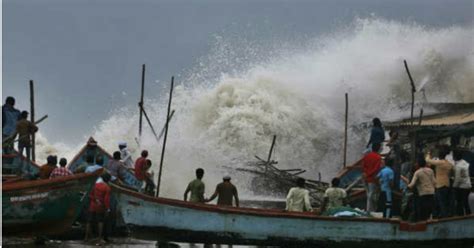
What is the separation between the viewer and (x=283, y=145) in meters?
36.2

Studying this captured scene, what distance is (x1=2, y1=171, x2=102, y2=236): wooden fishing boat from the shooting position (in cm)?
1528

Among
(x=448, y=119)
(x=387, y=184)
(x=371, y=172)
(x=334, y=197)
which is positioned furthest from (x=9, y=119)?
(x=448, y=119)

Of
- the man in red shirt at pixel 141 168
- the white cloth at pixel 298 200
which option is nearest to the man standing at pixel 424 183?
the white cloth at pixel 298 200

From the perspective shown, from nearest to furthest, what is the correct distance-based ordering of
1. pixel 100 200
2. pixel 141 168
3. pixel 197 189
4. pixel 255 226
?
pixel 255 226
pixel 100 200
pixel 197 189
pixel 141 168

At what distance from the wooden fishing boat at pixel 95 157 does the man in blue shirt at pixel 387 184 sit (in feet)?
16.1

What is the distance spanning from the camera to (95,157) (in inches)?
733

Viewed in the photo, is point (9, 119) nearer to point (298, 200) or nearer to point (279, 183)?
point (298, 200)

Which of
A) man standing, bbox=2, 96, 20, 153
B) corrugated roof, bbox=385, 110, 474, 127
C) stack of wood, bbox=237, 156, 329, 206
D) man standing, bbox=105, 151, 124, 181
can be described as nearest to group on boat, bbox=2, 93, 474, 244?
man standing, bbox=105, 151, 124, 181

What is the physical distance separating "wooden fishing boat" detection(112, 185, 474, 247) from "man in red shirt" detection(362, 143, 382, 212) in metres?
1.16

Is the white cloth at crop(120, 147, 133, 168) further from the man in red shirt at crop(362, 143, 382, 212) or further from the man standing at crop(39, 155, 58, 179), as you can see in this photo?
→ the man in red shirt at crop(362, 143, 382, 212)

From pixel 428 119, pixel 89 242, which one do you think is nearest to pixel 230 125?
pixel 428 119

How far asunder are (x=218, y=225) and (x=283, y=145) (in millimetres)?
21511

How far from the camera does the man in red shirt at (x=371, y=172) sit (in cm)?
1566

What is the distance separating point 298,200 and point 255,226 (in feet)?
3.52
